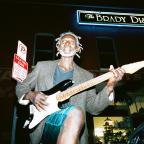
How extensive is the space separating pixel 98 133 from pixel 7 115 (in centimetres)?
431

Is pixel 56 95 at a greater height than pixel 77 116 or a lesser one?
greater

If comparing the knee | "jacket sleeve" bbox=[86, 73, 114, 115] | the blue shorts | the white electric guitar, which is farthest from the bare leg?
"jacket sleeve" bbox=[86, 73, 114, 115]

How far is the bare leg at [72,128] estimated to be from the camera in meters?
2.72

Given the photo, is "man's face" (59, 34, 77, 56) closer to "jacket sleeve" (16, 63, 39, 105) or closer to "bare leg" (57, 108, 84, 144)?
"jacket sleeve" (16, 63, 39, 105)

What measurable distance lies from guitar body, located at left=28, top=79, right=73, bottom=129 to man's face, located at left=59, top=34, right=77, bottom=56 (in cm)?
78

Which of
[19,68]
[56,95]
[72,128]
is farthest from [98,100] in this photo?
[19,68]

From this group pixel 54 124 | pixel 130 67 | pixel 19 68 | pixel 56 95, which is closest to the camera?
pixel 54 124

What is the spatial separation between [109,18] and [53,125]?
12481 millimetres

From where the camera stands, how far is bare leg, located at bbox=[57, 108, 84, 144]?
107 inches

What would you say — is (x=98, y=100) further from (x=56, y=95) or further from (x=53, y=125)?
(x=53, y=125)

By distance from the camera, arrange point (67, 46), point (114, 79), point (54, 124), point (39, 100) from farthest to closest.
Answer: point (67, 46) → point (114, 79) → point (39, 100) → point (54, 124)

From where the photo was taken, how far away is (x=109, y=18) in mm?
14875

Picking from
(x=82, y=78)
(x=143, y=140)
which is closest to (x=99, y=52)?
(x=82, y=78)

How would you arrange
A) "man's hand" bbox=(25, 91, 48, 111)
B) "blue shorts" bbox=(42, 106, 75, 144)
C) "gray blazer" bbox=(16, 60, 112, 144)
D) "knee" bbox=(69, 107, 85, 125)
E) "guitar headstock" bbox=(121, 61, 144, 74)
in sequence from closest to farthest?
"knee" bbox=(69, 107, 85, 125)
"blue shorts" bbox=(42, 106, 75, 144)
"man's hand" bbox=(25, 91, 48, 111)
"gray blazer" bbox=(16, 60, 112, 144)
"guitar headstock" bbox=(121, 61, 144, 74)
